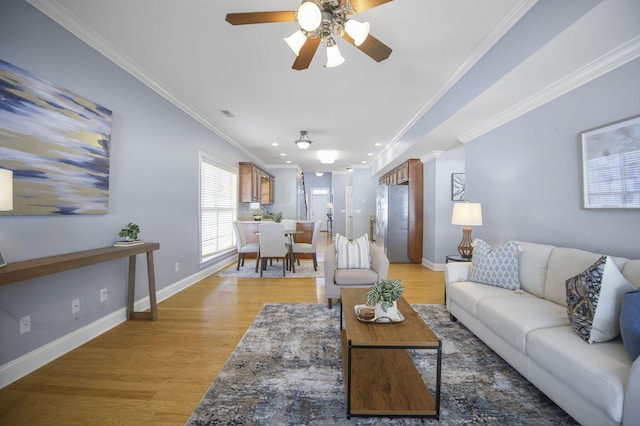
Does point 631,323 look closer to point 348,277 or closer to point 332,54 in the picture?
point 348,277

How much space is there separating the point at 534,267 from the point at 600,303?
93cm

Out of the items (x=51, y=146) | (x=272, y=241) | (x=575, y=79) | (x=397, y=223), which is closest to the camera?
(x=51, y=146)

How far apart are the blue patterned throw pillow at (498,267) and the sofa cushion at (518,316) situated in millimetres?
218

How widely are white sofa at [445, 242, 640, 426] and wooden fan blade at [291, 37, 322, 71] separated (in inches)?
91.9

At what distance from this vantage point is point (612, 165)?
195 centimetres

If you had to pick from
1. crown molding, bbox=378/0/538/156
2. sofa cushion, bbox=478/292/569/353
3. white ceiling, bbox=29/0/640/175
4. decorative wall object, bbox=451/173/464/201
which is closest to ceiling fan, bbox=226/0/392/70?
white ceiling, bbox=29/0/640/175

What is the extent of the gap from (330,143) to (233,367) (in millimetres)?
4788

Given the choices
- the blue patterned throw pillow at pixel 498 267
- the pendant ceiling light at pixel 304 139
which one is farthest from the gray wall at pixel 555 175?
the pendant ceiling light at pixel 304 139

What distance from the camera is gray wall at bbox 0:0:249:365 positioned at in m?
1.78

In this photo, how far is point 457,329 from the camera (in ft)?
8.40

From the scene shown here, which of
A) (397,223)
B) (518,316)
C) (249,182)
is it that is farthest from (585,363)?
(249,182)

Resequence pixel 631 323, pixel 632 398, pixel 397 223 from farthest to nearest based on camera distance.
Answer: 1. pixel 397 223
2. pixel 631 323
3. pixel 632 398

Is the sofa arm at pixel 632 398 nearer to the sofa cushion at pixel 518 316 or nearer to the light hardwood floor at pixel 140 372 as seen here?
the sofa cushion at pixel 518 316

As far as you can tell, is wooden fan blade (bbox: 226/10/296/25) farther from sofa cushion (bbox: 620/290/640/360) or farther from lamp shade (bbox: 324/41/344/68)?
sofa cushion (bbox: 620/290/640/360)
